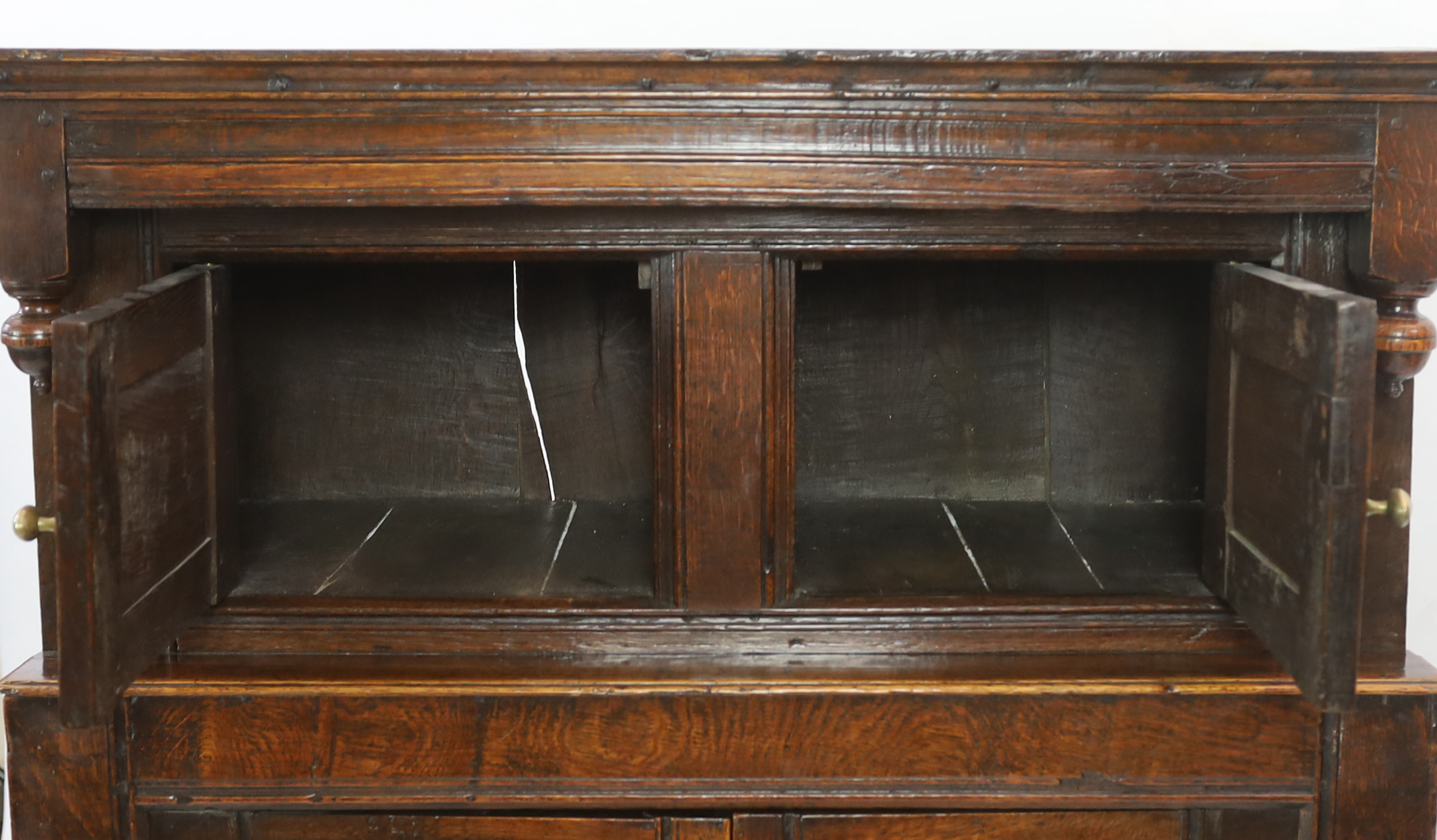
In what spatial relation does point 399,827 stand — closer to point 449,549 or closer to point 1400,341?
point 449,549

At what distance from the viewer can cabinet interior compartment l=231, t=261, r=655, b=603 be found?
7.97 feet

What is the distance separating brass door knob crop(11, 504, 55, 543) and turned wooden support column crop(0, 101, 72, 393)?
181 mm

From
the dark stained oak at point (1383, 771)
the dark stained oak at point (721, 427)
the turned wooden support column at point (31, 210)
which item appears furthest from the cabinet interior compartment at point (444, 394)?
the dark stained oak at point (1383, 771)

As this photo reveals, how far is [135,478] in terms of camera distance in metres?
1.60

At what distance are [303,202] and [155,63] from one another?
0.69ft

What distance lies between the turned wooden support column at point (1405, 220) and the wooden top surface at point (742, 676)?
0.39 m

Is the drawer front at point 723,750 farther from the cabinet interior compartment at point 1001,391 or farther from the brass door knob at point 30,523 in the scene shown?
the cabinet interior compartment at point 1001,391

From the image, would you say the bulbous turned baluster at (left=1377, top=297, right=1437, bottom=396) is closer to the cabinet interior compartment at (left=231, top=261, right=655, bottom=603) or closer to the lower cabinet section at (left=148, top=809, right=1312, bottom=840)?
the lower cabinet section at (left=148, top=809, right=1312, bottom=840)

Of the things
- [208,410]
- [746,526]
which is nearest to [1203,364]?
[746,526]

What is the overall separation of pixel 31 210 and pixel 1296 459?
54.3 inches

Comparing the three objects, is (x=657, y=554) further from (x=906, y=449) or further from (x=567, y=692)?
(x=906, y=449)

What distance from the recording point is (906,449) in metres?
2.47

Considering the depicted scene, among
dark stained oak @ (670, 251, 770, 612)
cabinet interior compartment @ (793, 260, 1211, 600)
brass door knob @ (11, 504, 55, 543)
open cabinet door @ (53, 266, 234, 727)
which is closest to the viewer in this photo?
open cabinet door @ (53, 266, 234, 727)

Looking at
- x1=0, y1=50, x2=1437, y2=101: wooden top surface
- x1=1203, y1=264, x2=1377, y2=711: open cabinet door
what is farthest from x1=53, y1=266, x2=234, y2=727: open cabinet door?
x1=1203, y1=264, x2=1377, y2=711: open cabinet door
